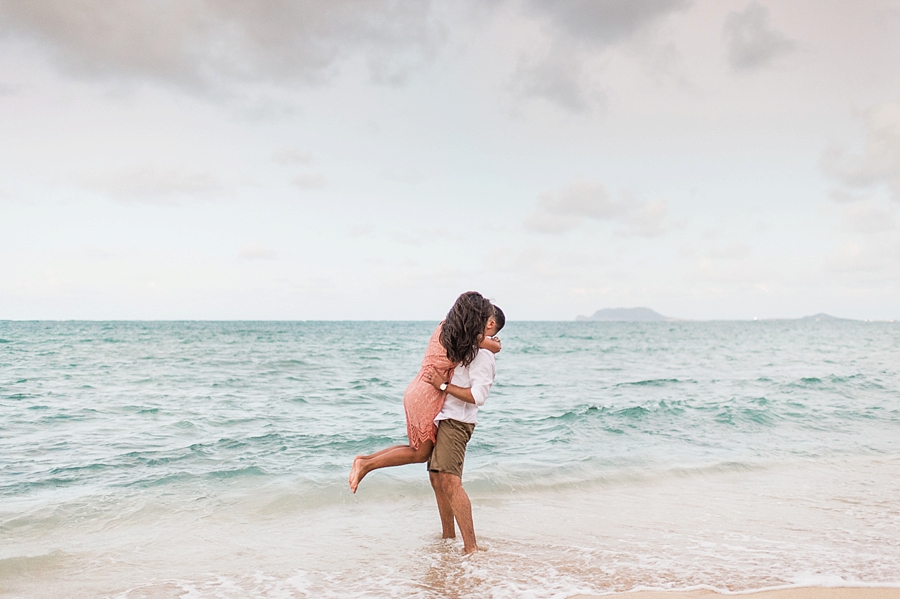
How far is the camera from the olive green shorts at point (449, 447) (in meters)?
4.96

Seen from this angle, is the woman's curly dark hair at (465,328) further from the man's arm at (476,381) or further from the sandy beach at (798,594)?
the sandy beach at (798,594)

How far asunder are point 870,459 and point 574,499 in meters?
5.25

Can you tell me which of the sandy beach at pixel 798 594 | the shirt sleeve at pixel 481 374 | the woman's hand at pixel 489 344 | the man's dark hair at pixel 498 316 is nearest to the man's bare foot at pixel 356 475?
the shirt sleeve at pixel 481 374

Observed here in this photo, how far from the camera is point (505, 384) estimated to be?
63.2 ft

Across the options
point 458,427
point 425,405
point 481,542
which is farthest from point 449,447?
point 481,542

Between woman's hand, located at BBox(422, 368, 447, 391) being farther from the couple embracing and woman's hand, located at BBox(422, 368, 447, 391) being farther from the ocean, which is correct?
the ocean

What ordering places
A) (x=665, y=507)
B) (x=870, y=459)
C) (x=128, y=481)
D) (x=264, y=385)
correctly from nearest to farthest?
(x=665, y=507)
(x=128, y=481)
(x=870, y=459)
(x=264, y=385)

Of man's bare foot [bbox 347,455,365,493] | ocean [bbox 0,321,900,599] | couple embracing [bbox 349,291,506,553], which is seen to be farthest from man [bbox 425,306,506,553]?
man's bare foot [bbox 347,455,365,493]

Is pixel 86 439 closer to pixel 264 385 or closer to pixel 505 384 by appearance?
pixel 264 385

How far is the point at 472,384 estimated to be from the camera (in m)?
4.84

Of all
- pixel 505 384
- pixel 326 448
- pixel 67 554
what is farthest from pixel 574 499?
pixel 505 384

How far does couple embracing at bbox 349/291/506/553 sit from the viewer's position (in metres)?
4.81

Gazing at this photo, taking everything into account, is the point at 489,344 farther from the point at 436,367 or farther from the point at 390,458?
the point at 390,458

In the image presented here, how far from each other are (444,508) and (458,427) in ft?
2.79
